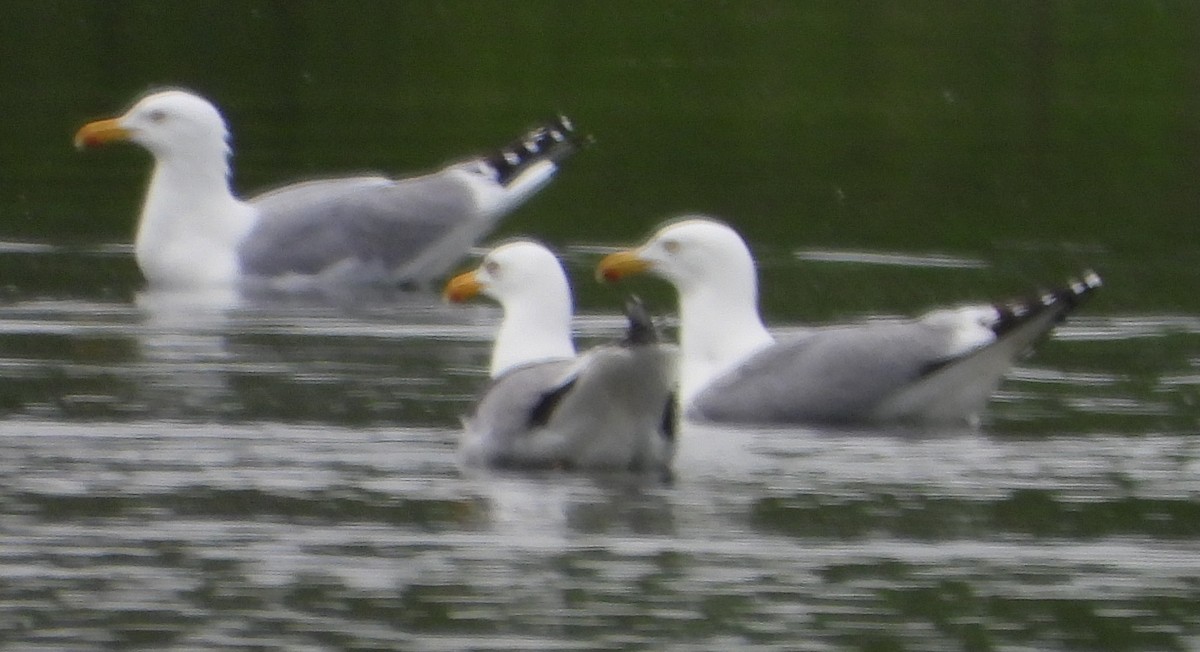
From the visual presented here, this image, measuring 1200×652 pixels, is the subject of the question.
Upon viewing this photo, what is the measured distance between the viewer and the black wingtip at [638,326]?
36.4ft

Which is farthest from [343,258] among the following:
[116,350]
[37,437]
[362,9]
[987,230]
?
[362,9]

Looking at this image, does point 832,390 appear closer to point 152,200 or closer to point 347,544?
point 347,544

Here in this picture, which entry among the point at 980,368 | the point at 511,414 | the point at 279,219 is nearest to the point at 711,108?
the point at 279,219

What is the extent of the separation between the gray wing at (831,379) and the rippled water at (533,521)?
0.18 metres

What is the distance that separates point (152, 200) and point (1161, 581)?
9.99 meters

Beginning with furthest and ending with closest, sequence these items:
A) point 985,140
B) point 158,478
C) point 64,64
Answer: point 64,64, point 985,140, point 158,478

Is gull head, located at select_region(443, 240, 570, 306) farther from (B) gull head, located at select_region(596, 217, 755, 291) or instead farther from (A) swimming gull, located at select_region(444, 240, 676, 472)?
(B) gull head, located at select_region(596, 217, 755, 291)

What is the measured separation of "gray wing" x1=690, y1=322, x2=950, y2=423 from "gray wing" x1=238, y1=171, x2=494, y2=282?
18.6 feet

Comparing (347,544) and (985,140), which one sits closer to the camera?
(347,544)

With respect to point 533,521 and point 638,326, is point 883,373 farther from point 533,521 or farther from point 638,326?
point 533,521


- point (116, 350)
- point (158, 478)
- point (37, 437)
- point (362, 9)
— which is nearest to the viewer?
point (158, 478)

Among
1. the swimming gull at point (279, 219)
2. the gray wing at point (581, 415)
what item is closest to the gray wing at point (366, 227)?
the swimming gull at point (279, 219)

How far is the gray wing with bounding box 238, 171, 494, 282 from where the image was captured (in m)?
18.8

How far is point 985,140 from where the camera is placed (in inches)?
1078
